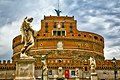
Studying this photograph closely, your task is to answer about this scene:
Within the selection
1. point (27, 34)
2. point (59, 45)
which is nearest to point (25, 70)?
point (27, 34)

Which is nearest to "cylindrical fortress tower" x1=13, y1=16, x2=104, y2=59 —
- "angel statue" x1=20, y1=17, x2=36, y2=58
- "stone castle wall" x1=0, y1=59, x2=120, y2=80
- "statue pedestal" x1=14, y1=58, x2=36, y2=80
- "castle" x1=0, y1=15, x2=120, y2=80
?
"castle" x1=0, y1=15, x2=120, y2=80

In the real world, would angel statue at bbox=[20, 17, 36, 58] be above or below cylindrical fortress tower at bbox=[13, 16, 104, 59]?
below

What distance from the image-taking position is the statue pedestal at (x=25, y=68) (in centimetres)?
1177

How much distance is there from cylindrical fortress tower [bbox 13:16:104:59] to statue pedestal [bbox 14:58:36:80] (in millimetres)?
66090

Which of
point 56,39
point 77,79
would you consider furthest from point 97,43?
point 77,79

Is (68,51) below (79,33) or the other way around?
below

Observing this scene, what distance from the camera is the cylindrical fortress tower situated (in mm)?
79938

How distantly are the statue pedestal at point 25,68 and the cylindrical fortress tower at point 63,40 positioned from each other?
2602 inches

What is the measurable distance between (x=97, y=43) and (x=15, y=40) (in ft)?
87.4

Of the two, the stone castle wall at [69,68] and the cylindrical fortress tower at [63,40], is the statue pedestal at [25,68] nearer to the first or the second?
the stone castle wall at [69,68]

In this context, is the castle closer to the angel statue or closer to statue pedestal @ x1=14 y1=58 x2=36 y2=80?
the angel statue

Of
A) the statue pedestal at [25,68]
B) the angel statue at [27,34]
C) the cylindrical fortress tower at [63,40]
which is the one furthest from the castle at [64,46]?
the statue pedestal at [25,68]

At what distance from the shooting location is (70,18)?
275 ft

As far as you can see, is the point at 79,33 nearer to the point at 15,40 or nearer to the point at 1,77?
the point at 15,40
